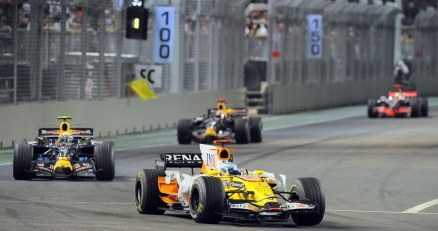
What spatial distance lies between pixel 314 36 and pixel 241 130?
23591mm

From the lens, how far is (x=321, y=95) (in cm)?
6206

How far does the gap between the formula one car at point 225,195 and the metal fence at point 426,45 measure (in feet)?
211

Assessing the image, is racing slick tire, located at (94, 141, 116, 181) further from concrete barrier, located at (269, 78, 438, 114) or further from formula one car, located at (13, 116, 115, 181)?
concrete barrier, located at (269, 78, 438, 114)

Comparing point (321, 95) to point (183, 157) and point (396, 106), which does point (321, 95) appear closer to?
point (396, 106)

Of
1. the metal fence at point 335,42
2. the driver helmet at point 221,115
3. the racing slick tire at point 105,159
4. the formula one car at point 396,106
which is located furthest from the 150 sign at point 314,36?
the racing slick tire at point 105,159

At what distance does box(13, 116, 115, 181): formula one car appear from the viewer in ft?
81.9

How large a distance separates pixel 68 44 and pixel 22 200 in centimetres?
1696

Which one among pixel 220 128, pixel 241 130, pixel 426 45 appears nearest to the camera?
pixel 241 130

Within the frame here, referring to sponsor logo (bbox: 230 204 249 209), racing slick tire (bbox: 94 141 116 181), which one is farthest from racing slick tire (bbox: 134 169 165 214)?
racing slick tire (bbox: 94 141 116 181)

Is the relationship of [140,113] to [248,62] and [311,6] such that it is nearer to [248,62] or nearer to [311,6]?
[248,62]

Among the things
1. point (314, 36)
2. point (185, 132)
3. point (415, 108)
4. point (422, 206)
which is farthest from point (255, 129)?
point (314, 36)

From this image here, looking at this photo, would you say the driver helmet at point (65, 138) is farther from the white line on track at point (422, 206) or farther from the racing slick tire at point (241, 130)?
the racing slick tire at point (241, 130)

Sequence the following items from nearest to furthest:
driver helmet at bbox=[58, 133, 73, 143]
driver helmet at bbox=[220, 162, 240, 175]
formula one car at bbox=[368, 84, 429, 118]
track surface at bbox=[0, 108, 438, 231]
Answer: track surface at bbox=[0, 108, 438, 231] < driver helmet at bbox=[220, 162, 240, 175] < driver helmet at bbox=[58, 133, 73, 143] < formula one car at bbox=[368, 84, 429, 118]

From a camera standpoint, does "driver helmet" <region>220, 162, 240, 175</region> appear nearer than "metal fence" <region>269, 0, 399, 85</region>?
Yes
